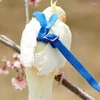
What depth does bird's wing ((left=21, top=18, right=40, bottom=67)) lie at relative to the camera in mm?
587

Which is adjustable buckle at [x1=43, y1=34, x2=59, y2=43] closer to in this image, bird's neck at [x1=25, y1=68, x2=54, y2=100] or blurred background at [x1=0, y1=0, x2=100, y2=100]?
bird's neck at [x1=25, y1=68, x2=54, y2=100]

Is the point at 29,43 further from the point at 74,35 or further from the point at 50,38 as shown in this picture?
the point at 74,35

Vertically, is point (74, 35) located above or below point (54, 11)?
below

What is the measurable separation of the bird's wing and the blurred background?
1188mm

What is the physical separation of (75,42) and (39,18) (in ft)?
5.34

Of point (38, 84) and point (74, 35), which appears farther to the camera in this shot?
point (74, 35)

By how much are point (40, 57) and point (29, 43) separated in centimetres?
3

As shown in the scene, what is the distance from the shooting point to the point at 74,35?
2295 millimetres

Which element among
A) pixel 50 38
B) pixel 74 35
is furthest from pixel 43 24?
pixel 74 35

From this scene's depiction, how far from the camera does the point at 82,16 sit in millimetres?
2494

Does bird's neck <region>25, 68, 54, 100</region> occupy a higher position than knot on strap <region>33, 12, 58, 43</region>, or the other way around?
knot on strap <region>33, 12, 58, 43</region>

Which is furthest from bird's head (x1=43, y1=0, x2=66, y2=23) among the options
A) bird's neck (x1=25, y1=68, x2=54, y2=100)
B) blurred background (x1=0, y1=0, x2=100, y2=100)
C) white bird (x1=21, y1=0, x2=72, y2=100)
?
blurred background (x1=0, y1=0, x2=100, y2=100)

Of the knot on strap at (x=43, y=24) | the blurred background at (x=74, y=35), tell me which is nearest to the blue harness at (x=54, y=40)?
the knot on strap at (x=43, y=24)

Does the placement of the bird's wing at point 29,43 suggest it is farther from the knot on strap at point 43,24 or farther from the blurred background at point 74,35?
the blurred background at point 74,35
